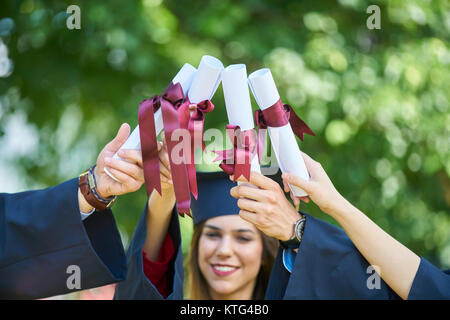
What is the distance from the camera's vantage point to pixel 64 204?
1755mm

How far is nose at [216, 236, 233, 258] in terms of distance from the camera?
102 inches

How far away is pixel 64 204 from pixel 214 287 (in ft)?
3.73

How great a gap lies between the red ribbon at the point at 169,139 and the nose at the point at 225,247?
41.5 inches

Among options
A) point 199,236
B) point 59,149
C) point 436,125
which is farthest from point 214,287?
point 59,149

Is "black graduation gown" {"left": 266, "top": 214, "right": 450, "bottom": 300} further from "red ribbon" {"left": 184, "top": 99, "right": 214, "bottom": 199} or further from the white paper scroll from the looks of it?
the white paper scroll

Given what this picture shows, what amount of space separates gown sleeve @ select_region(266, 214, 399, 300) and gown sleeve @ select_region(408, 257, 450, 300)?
0.27ft

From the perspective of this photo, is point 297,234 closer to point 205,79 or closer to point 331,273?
point 331,273

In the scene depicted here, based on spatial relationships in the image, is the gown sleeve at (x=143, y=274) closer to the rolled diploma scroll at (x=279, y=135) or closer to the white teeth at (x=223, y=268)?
the white teeth at (x=223, y=268)

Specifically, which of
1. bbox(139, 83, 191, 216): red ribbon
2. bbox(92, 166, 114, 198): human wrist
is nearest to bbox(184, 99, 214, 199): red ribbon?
bbox(139, 83, 191, 216): red ribbon

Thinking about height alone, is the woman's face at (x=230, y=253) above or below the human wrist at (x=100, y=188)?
below

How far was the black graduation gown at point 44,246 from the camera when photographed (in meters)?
1.75

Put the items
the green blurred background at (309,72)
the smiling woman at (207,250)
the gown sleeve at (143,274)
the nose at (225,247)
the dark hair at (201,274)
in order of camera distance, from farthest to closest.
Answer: the green blurred background at (309,72) → the dark hair at (201,274) → the nose at (225,247) → the smiling woman at (207,250) → the gown sleeve at (143,274)

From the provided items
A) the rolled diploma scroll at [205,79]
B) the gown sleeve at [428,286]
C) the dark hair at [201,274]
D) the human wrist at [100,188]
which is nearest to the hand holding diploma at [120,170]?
the human wrist at [100,188]

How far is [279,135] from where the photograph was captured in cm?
157
